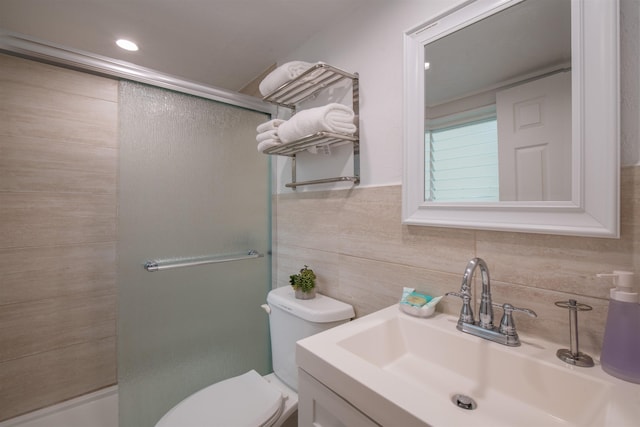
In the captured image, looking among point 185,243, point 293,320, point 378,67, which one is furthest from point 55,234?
point 378,67

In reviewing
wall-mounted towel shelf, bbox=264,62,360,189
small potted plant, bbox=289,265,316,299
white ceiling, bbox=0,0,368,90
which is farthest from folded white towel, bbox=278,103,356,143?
small potted plant, bbox=289,265,316,299

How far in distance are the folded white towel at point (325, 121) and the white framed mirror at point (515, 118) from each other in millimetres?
253

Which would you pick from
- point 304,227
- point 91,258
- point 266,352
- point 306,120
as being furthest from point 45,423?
point 306,120

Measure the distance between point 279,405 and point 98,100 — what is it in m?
1.85

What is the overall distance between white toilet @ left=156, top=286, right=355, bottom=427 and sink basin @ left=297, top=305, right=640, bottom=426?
1.01 feet

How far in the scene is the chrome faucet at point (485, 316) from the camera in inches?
29.5

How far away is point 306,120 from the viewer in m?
1.18

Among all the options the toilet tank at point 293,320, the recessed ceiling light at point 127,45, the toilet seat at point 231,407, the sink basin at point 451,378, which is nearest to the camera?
the sink basin at point 451,378

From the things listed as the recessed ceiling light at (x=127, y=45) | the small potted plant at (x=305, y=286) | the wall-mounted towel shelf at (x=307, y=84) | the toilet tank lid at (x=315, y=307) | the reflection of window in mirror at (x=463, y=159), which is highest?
the recessed ceiling light at (x=127, y=45)

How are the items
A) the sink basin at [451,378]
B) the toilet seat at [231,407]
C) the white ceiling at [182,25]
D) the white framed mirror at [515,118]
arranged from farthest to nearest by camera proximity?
the white ceiling at [182,25]
the toilet seat at [231,407]
the white framed mirror at [515,118]
the sink basin at [451,378]

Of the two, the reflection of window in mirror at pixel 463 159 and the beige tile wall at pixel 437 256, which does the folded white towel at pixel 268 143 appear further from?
the reflection of window in mirror at pixel 463 159

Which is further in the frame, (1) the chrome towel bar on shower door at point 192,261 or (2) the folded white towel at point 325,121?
(1) the chrome towel bar on shower door at point 192,261

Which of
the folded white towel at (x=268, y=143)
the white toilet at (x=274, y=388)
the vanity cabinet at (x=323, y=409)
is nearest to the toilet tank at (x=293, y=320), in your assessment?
the white toilet at (x=274, y=388)

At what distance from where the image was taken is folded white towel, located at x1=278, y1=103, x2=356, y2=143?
114 centimetres
